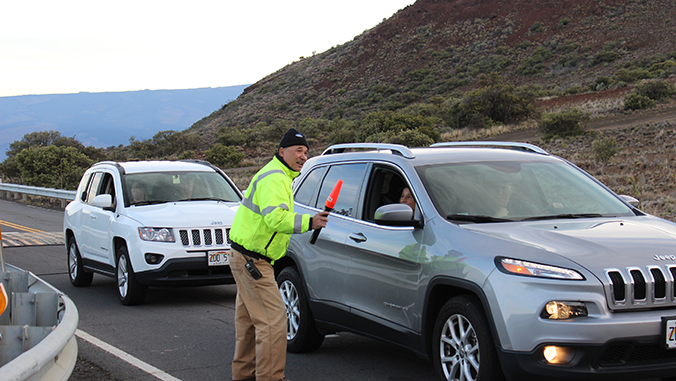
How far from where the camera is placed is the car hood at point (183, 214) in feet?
29.3

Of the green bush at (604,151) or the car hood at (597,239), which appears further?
the green bush at (604,151)

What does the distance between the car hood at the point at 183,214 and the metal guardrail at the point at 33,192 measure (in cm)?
1590

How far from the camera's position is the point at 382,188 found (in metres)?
5.91

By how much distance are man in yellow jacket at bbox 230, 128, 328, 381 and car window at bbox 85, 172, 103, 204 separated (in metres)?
6.09

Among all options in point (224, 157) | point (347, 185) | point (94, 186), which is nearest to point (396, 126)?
point (224, 157)

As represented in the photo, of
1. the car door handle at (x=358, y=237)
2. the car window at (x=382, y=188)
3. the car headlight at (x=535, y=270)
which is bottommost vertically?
the car door handle at (x=358, y=237)

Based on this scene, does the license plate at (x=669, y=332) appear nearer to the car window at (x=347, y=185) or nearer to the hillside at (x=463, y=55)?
the car window at (x=347, y=185)

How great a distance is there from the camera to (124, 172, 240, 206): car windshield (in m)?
9.87

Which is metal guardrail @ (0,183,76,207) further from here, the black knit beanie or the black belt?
the black knit beanie

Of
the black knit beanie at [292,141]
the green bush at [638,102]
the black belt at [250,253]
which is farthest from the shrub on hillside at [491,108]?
the black belt at [250,253]

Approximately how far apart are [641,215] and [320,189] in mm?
2876

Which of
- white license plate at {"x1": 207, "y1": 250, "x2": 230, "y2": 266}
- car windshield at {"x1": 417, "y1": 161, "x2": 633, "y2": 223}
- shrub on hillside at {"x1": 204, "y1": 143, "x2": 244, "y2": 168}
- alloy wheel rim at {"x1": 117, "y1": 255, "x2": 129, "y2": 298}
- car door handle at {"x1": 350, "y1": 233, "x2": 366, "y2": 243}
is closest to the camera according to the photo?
car windshield at {"x1": 417, "y1": 161, "x2": 633, "y2": 223}

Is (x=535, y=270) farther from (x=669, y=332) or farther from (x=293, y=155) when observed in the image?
(x=293, y=155)

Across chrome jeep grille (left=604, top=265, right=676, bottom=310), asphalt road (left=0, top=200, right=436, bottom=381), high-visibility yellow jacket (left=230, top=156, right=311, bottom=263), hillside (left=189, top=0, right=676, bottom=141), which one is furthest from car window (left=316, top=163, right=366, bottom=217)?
hillside (left=189, top=0, right=676, bottom=141)
